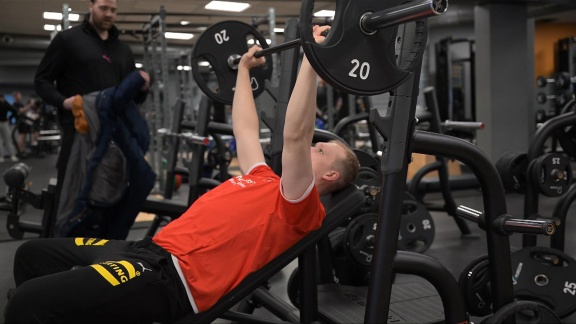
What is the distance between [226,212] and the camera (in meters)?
1.43

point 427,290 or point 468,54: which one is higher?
point 468,54

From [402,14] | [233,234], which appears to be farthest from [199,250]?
[402,14]

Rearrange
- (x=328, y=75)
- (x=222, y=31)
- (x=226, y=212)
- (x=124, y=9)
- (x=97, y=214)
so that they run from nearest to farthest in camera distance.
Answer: (x=328, y=75)
(x=226, y=212)
(x=222, y=31)
(x=97, y=214)
(x=124, y=9)

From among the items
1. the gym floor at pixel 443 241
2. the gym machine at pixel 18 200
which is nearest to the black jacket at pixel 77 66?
the gym machine at pixel 18 200

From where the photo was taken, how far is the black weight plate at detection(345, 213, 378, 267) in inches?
85.4

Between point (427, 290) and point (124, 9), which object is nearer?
point (427, 290)

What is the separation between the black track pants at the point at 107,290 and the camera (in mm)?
1177

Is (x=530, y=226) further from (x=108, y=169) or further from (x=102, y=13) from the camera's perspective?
(x=102, y=13)

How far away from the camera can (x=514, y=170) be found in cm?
202

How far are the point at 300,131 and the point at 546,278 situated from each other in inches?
47.5

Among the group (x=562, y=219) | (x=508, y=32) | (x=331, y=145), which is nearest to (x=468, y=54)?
(x=508, y=32)

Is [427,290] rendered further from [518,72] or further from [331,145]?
[518,72]

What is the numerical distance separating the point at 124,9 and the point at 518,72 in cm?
387

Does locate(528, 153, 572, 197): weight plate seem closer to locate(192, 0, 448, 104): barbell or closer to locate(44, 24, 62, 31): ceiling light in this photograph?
locate(192, 0, 448, 104): barbell
